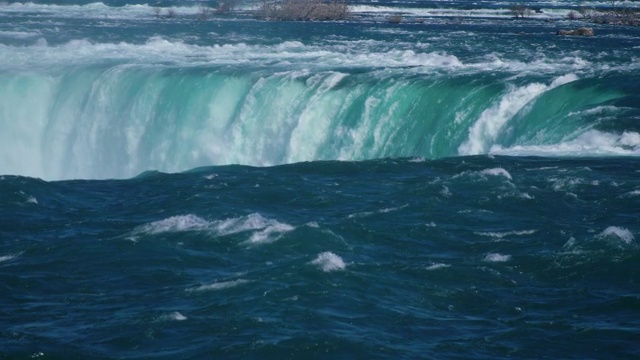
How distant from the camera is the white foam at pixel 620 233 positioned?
60.0ft

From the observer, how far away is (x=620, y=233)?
18547 mm

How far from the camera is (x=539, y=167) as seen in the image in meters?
23.8

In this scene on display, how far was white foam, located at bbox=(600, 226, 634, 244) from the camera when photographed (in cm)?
1830

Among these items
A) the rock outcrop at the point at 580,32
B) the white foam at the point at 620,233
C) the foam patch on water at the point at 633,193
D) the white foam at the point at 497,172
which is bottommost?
the rock outcrop at the point at 580,32

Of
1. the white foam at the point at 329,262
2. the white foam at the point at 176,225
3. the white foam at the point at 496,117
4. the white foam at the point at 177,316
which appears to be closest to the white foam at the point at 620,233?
the white foam at the point at 329,262

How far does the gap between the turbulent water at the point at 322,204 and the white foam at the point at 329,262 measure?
0.08m

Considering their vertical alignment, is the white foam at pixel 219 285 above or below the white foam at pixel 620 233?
below

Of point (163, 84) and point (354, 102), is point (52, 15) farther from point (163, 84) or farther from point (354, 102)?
point (354, 102)

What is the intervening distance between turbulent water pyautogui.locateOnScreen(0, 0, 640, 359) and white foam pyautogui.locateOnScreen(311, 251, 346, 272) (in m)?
0.08

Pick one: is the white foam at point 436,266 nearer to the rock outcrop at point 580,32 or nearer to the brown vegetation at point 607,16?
the rock outcrop at point 580,32

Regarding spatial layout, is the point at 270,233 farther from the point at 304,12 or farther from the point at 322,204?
the point at 304,12

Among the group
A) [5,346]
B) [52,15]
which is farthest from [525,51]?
[52,15]

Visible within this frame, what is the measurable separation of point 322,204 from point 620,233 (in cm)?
575

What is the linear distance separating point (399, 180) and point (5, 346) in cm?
1087
